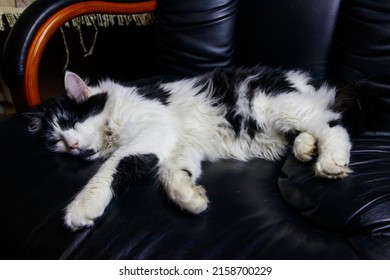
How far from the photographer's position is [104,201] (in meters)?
0.94

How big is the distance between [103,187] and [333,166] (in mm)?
634

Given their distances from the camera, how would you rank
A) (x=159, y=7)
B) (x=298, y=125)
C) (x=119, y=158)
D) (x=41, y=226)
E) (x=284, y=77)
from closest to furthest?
1. (x=41, y=226)
2. (x=119, y=158)
3. (x=298, y=125)
4. (x=284, y=77)
5. (x=159, y=7)

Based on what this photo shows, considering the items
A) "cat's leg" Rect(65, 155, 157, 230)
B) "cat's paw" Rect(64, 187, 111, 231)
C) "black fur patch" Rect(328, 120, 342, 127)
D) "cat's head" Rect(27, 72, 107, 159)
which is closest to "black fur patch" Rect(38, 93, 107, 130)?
"cat's head" Rect(27, 72, 107, 159)

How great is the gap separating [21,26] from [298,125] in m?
1.08

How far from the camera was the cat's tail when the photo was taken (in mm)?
1174

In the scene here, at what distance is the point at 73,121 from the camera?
4.05 feet

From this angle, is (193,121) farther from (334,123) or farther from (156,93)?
(334,123)

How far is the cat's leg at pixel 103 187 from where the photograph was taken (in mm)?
873

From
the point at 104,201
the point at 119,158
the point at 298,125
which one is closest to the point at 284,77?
the point at 298,125

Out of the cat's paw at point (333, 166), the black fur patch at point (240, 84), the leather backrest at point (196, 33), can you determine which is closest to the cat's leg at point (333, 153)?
the cat's paw at point (333, 166)

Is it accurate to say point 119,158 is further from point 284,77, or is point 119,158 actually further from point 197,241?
point 284,77

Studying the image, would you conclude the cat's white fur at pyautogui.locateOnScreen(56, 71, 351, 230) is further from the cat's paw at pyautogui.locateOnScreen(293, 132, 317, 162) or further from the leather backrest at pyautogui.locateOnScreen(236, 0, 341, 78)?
the leather backrest at pyautogui.locateOnScreen(236, 0, 341, 78)

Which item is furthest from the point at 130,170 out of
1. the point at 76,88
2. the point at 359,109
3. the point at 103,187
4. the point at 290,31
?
the point at 290,31

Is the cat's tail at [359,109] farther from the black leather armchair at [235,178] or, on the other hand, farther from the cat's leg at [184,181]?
the cat's leg at [184,181]
